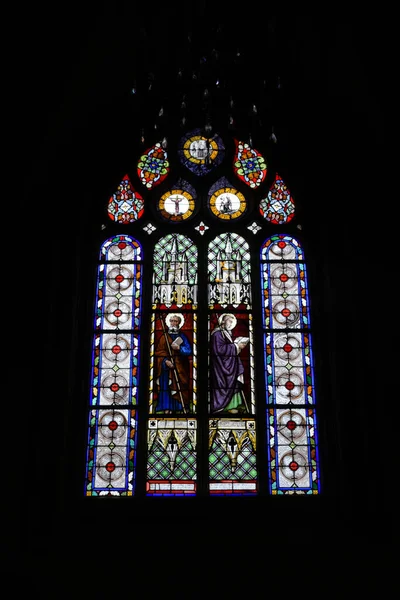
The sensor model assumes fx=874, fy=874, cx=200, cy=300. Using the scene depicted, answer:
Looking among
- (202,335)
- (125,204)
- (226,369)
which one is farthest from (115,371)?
(125,204)

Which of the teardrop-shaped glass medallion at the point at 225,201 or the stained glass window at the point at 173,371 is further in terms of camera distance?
the teardrop-shaped glass medallion at the point at 225,201

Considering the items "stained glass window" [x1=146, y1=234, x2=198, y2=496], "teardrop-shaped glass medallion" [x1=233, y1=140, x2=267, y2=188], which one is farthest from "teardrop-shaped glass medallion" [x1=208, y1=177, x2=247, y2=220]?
"stained glass window" [x1=146, y1=234, x2=198, y2=496]

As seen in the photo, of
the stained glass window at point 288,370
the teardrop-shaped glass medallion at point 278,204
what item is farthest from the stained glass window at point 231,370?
the teardrop-shaped glass medallion at point 278,204

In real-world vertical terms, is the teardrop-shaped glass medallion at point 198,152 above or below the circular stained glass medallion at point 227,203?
above

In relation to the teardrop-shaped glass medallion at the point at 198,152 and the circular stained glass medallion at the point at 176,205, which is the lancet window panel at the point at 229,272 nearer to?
the circular stained glass medallion at the point at 176,205

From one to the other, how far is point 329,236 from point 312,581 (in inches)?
125

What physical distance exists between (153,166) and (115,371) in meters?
2.30

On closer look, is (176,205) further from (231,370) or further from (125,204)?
(231,370)

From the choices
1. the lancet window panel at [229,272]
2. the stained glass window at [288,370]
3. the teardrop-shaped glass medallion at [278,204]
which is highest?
the teardrop-shaped glass medallion at [278,204]

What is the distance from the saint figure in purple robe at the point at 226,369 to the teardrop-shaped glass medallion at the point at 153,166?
1703mm

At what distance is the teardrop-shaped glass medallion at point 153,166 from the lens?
8969 mm

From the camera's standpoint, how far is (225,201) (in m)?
8.83

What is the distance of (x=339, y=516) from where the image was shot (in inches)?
284

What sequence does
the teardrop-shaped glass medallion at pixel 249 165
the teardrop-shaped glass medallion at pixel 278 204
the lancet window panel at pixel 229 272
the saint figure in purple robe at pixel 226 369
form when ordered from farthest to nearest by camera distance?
the teardrop-shaped glass medallion at pixel 249 165
the teardrop-shaped glass medallion at pixel 278 204
the lancet window panel at pixel 229 272
the saint figure in purple robe at pixel 226 369
